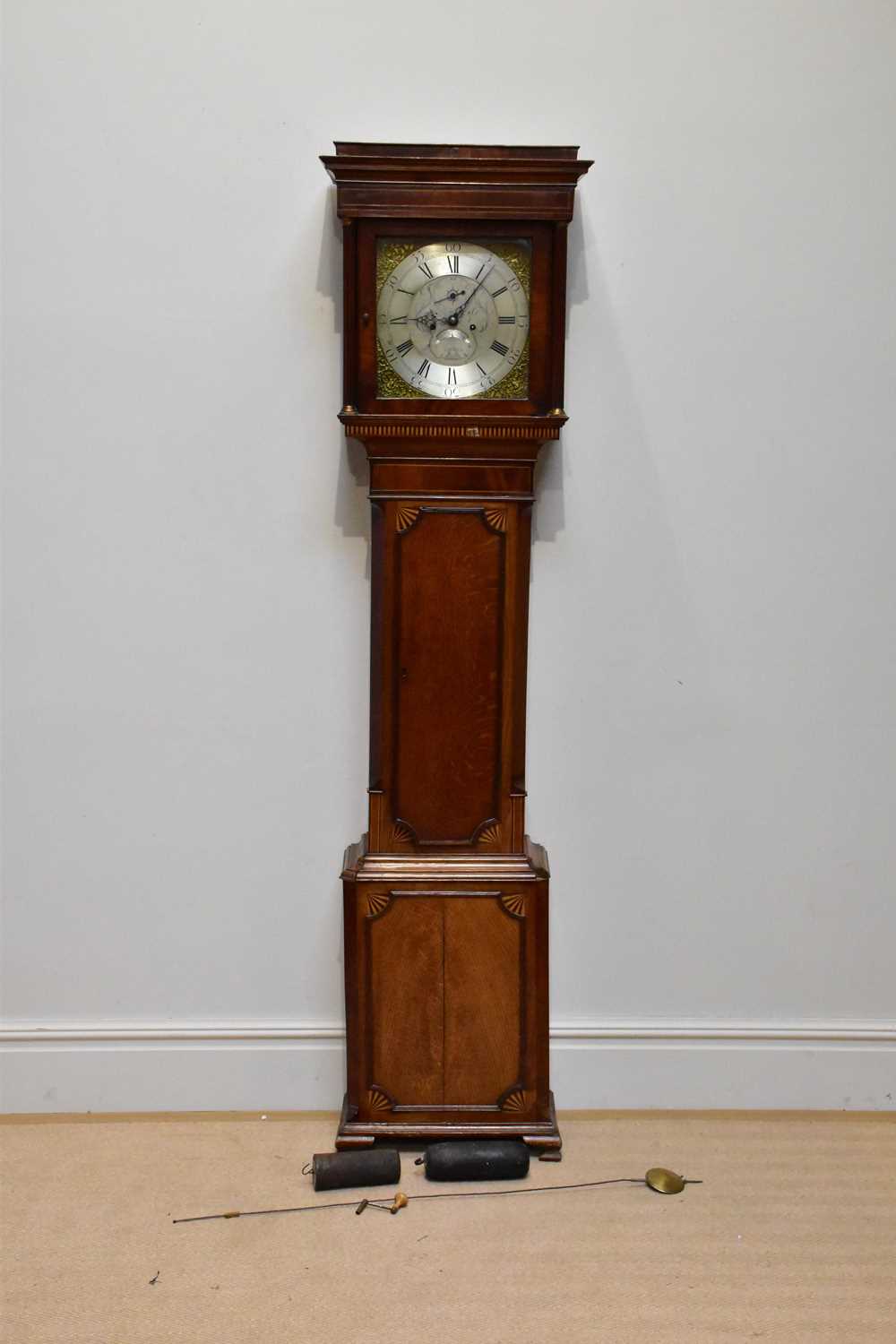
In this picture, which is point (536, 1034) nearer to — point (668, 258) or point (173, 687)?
point (173, 687)

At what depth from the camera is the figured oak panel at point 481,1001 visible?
6.82 ft

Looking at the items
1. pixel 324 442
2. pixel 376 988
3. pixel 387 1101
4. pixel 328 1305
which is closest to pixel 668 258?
pixel 324 442

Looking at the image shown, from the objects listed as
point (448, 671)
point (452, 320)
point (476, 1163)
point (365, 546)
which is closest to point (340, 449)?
point (365, 546)

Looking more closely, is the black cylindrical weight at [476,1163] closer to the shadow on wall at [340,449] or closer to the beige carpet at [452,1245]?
the beige carpet at [452,1245]

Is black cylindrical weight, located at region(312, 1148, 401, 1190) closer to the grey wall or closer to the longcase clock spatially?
the longcase clock

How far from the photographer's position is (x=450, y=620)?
205 cm

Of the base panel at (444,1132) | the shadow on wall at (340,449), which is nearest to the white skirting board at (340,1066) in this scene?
the base panel at (444,1132)

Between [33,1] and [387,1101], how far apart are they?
A: 2271mm

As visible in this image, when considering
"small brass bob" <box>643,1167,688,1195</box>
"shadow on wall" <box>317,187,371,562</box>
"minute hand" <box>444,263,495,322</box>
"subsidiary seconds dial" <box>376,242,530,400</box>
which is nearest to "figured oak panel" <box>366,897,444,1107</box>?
"small brass bob" <box>643,1167,688,1195</box>

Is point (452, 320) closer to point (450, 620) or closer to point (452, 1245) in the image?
point (450, 620)

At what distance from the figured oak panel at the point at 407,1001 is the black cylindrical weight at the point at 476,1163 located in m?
0.11

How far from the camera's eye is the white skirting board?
7.41 feet

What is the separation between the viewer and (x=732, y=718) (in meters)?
2.25

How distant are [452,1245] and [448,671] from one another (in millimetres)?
1033
